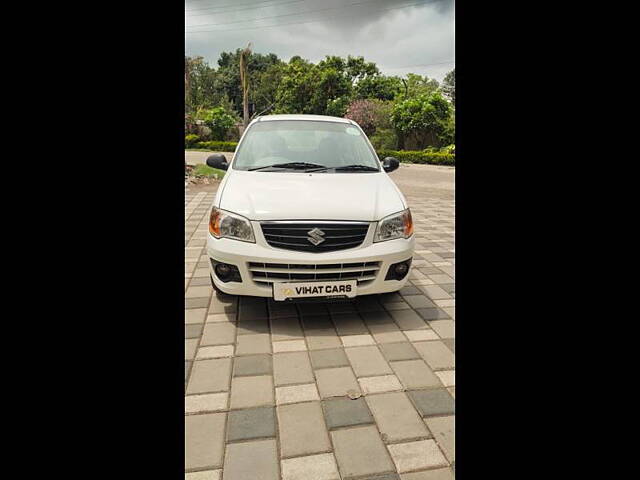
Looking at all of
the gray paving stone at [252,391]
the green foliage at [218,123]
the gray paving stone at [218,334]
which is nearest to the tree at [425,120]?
the green foliage at [218,123]

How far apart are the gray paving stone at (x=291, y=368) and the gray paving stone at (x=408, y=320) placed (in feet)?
2.99

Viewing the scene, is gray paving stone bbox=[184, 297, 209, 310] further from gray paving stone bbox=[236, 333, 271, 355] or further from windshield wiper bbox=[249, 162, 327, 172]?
windshield wiper bbox=[249, 162, 327, 172]

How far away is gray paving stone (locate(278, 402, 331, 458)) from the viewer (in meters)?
1.96

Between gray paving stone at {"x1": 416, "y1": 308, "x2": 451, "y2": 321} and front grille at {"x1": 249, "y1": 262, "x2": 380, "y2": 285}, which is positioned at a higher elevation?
front grille at {"x1": 249, "y1": 262, "x2": 380, "y2": 285}

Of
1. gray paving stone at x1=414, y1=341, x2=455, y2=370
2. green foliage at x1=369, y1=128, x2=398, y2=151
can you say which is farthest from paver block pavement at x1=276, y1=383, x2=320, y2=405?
green foliage at x1=369, y1=128, x2=398, y2=151

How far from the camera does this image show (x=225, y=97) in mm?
49219

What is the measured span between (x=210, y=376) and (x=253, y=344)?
1.50 feet

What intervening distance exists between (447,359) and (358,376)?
0.66m

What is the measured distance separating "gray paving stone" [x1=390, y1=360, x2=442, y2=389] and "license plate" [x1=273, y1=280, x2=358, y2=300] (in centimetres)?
68

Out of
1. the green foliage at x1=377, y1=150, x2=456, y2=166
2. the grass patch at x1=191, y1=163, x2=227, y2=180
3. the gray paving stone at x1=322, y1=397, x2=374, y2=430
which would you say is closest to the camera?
the gray paving stone at x1=322, y1=397, x2=374, y2=430

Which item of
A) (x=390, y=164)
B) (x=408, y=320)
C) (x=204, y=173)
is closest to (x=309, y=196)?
(x=408, y=320)

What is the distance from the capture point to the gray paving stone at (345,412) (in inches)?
84.9

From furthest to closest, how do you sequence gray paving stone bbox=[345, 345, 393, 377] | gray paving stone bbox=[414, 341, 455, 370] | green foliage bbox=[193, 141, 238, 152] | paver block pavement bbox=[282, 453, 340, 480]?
green foliage bbox=[193, 141, 238, 152] → gray paving stone bbox=[414, 341, 455, 370] → gray paving stone bbox=[345, 345, 393, 377] → paver block pavement bbox=[282, 453, 340, 480]
